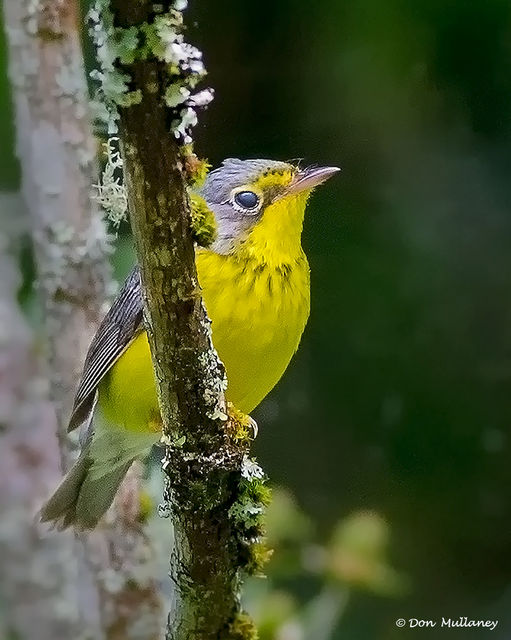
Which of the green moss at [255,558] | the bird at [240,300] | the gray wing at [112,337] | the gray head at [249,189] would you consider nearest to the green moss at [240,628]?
the green moss at [255,558]

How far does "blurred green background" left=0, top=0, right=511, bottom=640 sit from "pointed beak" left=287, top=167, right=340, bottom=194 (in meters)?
0.29

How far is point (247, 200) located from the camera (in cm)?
134

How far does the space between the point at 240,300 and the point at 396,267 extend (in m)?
0.60

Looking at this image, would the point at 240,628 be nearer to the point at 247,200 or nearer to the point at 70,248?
the point at 247,200

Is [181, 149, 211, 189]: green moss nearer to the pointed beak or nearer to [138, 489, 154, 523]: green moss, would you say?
the pointed beak

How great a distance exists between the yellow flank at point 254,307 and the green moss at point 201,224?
0.39m

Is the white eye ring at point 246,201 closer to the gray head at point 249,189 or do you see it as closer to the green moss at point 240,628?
the gray head at point 249,189

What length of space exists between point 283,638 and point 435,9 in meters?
1.21

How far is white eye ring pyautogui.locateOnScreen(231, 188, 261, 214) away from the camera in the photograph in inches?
51.9

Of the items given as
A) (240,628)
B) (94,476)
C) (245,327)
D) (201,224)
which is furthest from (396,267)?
(201,224)

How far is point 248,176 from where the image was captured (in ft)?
4.51

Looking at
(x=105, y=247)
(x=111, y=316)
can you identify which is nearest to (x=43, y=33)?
(x=105, y=247)

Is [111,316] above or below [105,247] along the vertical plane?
below

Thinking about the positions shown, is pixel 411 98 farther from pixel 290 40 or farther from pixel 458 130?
pixel 290 40
